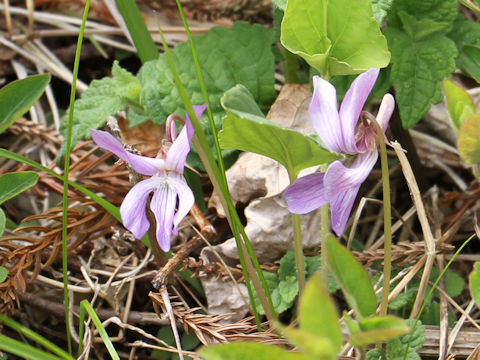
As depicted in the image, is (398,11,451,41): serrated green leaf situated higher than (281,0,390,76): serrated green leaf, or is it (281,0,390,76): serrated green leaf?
(281,0,390,76): serrated green leaf

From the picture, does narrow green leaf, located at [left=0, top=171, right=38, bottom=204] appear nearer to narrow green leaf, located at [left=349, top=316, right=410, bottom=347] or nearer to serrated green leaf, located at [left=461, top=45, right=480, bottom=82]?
narrow green leaf, located at [left=349, top=316, right=410, bottom=347]

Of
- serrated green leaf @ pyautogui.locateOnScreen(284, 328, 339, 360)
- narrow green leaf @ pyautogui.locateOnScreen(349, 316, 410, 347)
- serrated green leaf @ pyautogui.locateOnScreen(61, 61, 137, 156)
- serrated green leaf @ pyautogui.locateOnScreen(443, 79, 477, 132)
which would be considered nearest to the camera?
serrated green leaf @ pyautogui.locateOnScreen(284, 328, 339, 360)

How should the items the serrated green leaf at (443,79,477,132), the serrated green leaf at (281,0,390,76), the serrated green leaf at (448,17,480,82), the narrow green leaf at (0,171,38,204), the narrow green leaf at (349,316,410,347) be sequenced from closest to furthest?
the narrow green leaf at (349,316,410,347), the serrated green leaf at (443,79,477,132), the serrated green leaf at (281,0,390,76), the narrow green leaf at (0,171,38,204), the serrated green leaf at (448,17,480,82)

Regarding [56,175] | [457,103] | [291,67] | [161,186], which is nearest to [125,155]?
[161,186]

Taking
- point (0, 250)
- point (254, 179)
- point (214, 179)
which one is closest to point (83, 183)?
point (0, 250)

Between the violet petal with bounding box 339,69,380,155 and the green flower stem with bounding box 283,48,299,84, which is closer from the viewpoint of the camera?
the violet petal with bounding box 339,69,380,155

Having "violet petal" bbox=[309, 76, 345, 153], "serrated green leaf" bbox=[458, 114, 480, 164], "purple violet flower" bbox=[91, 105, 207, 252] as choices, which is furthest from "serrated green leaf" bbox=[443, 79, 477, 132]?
"purple violet flower" bbox=[91, 105, 207, 252]

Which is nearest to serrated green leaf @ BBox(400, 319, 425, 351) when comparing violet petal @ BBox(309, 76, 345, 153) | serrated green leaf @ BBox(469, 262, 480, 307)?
serrated green leaf @ BBox(469, 262, 480, 307)

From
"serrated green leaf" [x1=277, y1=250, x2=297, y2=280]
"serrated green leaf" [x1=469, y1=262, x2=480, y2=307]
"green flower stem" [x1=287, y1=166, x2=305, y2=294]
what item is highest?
"serrated green leaf" [x1=469, y1=262, x2=480, y2=307]
